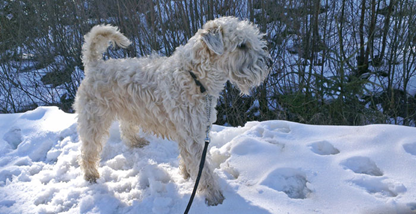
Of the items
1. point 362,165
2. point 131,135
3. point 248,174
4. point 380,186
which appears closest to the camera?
point 380,186

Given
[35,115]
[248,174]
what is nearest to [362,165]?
[248,174]

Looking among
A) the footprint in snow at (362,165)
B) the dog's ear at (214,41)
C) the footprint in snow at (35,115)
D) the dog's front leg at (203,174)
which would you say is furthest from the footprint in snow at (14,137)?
the footprint in snow at (362,165)

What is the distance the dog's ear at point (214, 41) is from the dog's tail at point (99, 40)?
3.78 feet

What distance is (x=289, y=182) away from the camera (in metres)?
2.94

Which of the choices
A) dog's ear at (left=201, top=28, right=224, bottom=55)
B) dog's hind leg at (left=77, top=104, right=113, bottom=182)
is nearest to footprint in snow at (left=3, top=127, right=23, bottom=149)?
dog's hind leg at (left=77, top=104, right=113, bottom=182)

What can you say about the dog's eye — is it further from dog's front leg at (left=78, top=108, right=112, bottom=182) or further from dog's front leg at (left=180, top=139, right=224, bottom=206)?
dog's front leg at (left=78, top=108, right=112, bottom=182)

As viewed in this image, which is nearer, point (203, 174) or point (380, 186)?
point (380, 186)

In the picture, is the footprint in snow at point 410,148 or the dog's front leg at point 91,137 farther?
the dog's front leg at point 91,137

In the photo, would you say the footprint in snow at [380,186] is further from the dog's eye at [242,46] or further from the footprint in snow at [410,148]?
the dog's eye at [242,46]

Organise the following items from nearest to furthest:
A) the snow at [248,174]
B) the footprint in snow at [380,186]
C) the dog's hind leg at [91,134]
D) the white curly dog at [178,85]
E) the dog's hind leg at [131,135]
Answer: the footprint in snow at [380,186], the snow at [248,174], the white curly dog at [178,85], the dog's hind leg at [91,134], the dog's hind leg at [131,135]

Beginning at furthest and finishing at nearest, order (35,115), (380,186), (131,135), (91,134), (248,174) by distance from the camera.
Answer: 1. (35,115)
2. (131,135)
3. (91,134)
4. (248,174)
5. (380,186)

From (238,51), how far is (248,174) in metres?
1.35

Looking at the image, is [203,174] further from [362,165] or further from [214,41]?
[362,165]

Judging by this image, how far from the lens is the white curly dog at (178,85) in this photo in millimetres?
2750
